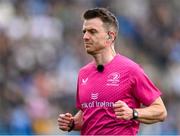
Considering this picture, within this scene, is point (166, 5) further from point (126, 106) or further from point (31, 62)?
point (126, 106)

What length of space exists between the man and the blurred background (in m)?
5.40

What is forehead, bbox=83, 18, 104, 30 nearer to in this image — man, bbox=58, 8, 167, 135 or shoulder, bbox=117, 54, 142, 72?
man, bbox=58, 8, 167, 135

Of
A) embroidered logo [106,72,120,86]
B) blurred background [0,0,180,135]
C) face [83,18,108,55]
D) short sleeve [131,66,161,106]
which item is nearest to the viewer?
short sleeve [131,66,161,106]

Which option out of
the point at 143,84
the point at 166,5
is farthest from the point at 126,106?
the point at 166,5

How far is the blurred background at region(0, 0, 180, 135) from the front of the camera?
1466cm

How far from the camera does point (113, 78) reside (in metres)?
8.38

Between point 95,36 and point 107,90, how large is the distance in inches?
21.5

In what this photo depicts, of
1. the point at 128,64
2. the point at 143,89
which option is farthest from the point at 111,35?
the point at 143,89

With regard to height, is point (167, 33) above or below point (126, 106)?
below

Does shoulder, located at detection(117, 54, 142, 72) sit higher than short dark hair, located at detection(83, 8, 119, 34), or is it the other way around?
short dark hair, located at detection(83, 8, 119, 34)

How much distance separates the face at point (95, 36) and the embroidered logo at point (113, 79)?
277mm

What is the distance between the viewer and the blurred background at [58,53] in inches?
577

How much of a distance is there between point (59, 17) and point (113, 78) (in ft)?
31.1

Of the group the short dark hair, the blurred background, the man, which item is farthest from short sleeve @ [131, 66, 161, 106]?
the blurred background
